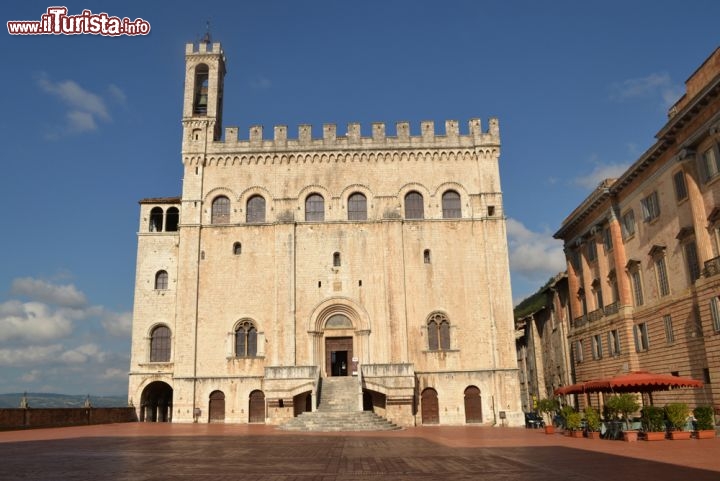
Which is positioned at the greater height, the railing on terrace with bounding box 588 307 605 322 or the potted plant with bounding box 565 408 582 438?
the railing on terrace with bounding box 588 307 605 322

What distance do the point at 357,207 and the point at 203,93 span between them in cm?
1385

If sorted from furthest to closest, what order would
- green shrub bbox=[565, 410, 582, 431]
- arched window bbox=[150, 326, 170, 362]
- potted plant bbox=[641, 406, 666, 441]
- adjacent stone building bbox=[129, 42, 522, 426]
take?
1. arched window bbox=[150, 326, 170, 362]
2. adjacent stone building bbox=[129, 42, 522, 426]
3. green shrub bbox=[565, 410, 582, 431]
4. potted plant bbox=[641, 406, 666, 441]

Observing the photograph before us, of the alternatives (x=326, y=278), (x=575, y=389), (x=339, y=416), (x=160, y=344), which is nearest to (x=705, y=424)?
(x=575, y=389)

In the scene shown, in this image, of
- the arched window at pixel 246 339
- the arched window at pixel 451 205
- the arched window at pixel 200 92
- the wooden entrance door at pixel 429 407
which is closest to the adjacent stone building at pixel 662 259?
the arched window at pixel 451 205

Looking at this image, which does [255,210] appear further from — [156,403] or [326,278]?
[156,403]

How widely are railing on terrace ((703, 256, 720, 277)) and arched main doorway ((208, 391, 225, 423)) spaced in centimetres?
2523

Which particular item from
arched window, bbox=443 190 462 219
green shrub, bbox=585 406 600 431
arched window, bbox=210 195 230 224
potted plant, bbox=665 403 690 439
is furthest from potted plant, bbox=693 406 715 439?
arched window, bbox=210 195 230 224

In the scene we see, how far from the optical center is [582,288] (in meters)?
39.0

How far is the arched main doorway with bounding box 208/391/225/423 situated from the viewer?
1368 inches

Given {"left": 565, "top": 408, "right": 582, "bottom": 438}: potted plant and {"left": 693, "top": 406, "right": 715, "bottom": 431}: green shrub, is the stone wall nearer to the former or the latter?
{"left": 565, "top": 408, "right": 582, "bottom": 438}: potted plant

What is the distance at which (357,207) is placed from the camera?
37.7 m

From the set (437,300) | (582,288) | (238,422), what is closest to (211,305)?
(238,422)

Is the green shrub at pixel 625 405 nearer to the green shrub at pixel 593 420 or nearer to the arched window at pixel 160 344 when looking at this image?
the green shrub at pixel 593 420

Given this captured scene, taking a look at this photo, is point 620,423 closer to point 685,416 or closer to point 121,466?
point 685,416
